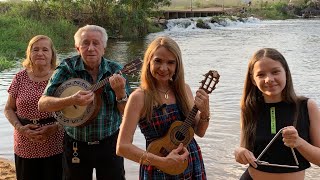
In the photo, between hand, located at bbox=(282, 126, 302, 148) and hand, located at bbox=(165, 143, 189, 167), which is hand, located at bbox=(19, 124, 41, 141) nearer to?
hand, located at bbox=(165, 143, 189, 167)

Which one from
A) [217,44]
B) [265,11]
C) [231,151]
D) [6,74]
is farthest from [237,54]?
[265,11]

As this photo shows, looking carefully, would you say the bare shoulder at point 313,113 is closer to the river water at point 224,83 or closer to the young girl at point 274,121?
the young girl at point 274,121

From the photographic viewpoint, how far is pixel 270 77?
3.16 metres

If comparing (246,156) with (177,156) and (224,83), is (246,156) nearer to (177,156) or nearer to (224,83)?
(177,156)

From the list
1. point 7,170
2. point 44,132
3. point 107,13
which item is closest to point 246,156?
point 44,132

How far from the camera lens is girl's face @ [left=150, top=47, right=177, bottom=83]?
3170 mm

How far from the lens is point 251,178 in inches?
132

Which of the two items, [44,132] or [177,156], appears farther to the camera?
[44,132]

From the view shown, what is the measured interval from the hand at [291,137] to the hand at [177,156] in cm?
66

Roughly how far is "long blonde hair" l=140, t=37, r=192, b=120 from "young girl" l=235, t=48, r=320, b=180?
1.53ft

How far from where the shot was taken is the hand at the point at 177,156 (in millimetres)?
3062

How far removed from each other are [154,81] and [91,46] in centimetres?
76

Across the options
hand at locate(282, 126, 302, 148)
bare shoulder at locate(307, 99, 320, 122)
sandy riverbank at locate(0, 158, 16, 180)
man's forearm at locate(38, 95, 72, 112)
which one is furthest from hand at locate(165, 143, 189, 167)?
sandy riverbank at locate(0, 158, 16, 180)

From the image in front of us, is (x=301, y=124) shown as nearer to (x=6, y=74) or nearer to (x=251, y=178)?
(x=251, y=178)
